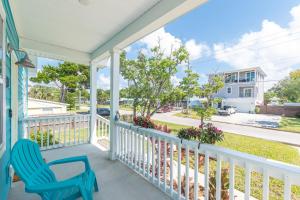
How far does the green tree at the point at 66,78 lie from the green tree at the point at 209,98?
424 inches

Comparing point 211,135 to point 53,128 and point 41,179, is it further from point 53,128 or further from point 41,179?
point 53,128

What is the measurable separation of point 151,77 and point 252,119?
336 cm

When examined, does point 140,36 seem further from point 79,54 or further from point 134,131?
point 79,54

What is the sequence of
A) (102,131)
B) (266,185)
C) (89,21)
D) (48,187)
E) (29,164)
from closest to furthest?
(266,185), (48,187), (29,164), (89,21), (102,131)

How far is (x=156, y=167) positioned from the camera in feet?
10.5

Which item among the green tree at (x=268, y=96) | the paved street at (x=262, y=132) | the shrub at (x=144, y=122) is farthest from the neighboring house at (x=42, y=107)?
the green tree at (x=268, y=96)

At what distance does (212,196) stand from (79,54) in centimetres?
454

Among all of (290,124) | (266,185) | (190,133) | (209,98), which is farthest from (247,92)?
(266,185)

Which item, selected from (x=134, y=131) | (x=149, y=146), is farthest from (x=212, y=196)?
(x=134, y=131)

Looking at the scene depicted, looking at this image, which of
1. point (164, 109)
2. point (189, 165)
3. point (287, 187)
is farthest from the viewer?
point (164, 109)

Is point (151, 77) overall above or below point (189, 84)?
above

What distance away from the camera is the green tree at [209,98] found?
101 inches

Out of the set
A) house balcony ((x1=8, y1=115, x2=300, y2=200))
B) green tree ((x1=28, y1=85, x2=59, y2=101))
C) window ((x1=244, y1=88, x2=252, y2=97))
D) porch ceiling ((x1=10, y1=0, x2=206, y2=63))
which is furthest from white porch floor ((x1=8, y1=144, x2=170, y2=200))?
green tree ((x1=28, y1=85, x2=59, y2=101))

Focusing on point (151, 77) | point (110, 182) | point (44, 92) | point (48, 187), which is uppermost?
point (151, 77)
